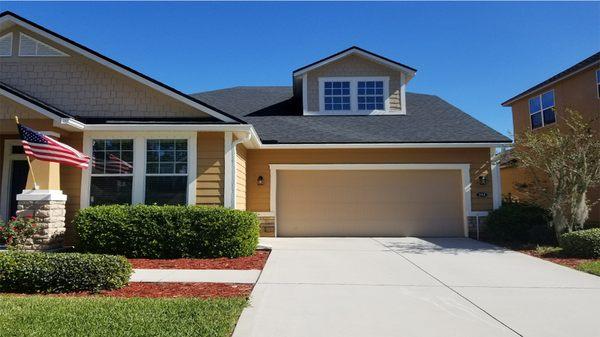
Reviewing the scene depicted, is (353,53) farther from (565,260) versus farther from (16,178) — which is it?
(16,178)

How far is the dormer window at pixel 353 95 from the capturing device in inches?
594

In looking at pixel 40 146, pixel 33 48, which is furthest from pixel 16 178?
pixel 33 48

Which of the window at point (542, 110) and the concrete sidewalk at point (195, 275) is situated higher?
the window at point (542, 110)

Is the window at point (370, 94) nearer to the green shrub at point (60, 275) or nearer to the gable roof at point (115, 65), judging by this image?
the gable roof at point (115, 65)

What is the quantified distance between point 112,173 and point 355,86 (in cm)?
888

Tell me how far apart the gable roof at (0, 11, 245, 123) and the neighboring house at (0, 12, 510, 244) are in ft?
0.10

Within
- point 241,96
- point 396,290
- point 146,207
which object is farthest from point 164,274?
point 241,96

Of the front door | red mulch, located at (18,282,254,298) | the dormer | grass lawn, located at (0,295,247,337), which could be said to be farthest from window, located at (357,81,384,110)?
grass lawn, located at (0,295,247,337)

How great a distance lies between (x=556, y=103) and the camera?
17.2m

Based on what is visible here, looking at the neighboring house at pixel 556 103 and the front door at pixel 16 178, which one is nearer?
the front door at pixel 16 178

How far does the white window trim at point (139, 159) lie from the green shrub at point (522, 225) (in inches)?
333

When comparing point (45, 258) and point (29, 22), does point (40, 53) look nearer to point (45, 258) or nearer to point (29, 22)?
point (29, 22)

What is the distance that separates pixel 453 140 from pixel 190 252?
27.7 feet

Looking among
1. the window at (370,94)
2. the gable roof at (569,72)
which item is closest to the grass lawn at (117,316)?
the window at (370,94)
